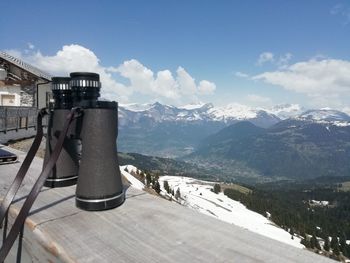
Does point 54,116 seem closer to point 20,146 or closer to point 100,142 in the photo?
point 100,142

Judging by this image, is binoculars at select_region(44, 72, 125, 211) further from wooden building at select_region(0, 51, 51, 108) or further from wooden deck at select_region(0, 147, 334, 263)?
wooden building at select_region(0, 51, 51, 108)

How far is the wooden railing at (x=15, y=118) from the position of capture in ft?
Result: 56.4

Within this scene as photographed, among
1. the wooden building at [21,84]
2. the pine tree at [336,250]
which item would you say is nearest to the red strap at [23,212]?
the wooden building at [21,84]

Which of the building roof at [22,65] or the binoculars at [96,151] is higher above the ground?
the building roof at [22,65]

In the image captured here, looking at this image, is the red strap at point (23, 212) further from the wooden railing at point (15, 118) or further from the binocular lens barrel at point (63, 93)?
the wooden railing at point (15, 118)

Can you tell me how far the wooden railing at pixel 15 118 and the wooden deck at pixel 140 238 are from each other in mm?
15693

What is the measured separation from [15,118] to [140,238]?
1848 centimetres

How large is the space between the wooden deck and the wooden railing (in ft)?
51.5

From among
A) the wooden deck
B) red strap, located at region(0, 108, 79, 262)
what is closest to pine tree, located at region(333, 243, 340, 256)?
the wooden deck

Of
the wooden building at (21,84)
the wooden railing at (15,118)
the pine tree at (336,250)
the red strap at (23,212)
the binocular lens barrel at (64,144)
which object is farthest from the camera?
the pine tree at (336,250)

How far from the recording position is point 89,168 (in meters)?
3.04

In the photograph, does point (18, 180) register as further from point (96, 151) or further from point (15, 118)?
point (15, 118)

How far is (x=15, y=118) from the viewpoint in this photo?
1870cm

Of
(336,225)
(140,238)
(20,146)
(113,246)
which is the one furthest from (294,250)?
(336,225)
